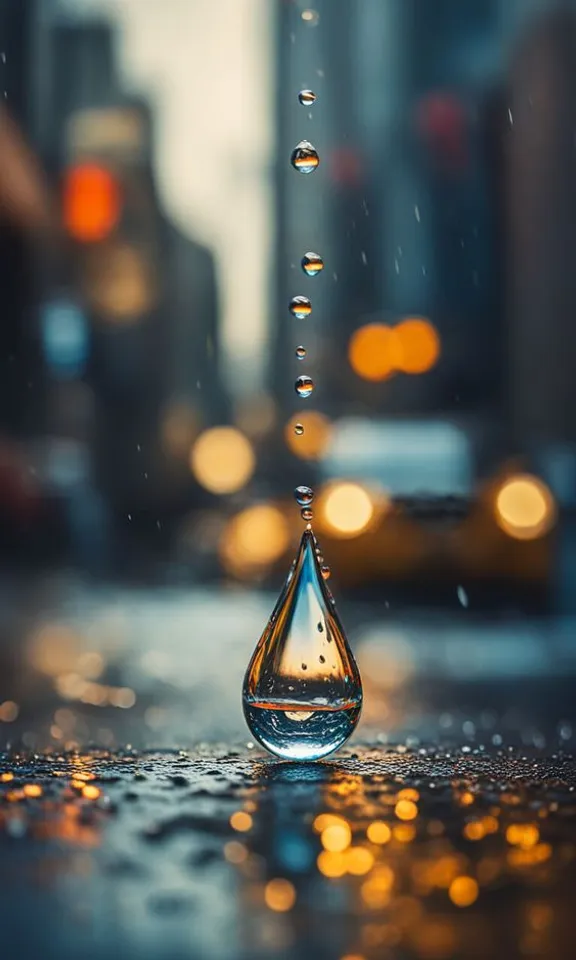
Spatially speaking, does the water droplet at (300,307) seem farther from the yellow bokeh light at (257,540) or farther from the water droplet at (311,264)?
the yellow bokeh light at (257,540)

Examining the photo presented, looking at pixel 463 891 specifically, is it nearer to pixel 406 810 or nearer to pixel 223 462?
pixel 406 810

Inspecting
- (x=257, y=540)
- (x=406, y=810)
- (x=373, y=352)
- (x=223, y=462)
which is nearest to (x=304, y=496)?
(x=406, y=810)

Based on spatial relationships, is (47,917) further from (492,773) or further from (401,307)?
(401,307)

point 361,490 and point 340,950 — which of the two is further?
point 361,490

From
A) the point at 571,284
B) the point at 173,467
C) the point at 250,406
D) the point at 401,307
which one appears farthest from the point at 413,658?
the point at 250,406

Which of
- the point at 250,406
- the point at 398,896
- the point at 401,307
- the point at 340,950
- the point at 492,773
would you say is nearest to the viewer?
the point at 340,950

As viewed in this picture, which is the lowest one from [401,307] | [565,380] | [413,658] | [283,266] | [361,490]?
[413,658]

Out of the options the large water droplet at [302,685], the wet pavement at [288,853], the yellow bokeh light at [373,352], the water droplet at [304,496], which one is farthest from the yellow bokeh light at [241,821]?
the yellow bokeh light at [373,352]

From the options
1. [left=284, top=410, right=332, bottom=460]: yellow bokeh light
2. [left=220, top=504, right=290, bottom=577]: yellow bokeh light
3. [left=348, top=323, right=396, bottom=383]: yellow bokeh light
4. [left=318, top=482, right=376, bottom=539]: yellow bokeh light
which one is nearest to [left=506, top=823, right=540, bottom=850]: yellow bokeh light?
[left=284, top=410, right=332, bottom=460]: yellow bokeh light
